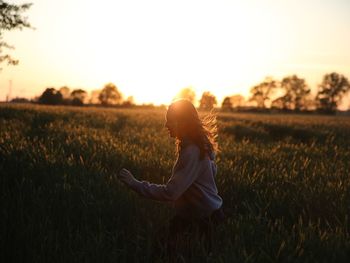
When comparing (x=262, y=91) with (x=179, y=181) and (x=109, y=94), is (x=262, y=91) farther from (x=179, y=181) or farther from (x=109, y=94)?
(x=179, y=181)

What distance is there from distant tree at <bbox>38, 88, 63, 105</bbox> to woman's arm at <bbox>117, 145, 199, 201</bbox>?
73206mm

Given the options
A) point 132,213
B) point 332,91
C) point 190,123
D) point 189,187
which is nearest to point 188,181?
point 189,187

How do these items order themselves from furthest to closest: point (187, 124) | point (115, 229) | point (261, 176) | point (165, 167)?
point (165, 167), point (261, 176), point (115, 229), point (187, 124)

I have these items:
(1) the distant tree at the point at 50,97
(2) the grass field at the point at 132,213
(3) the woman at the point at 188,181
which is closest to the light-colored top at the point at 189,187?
(3) the woman at the point at 188,181

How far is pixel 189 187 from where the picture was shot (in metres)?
3.44

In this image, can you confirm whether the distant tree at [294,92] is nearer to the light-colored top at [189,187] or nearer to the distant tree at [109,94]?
the distant tree at [109,94]

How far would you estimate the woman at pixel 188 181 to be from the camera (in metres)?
3.13

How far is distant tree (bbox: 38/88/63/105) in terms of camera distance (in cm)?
7231

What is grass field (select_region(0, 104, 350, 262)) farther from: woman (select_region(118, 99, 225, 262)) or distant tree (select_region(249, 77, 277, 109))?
distant tree (select_region(249, 77, 277, 109))

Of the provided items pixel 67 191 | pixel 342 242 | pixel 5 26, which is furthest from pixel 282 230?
pixel 5 26

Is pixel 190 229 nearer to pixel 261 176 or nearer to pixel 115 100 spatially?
pixel 261 176

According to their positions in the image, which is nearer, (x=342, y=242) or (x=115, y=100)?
(x=342, y=242)

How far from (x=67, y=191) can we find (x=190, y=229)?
62.5 inches

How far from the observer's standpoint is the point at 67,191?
173 inches
